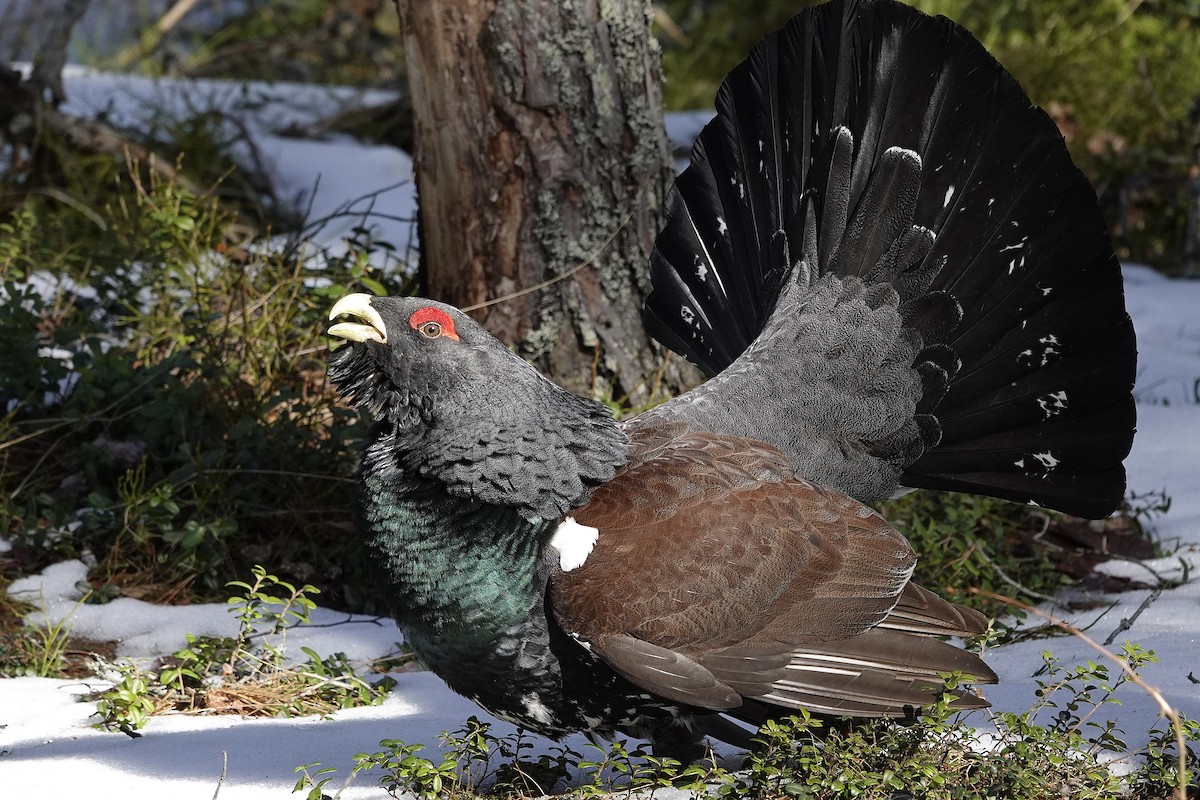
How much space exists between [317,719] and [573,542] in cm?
121

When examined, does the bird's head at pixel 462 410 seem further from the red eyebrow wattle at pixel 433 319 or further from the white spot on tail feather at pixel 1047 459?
the white spot on tail feather at pixel 1047 459

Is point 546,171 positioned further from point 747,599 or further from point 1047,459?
point 747,599

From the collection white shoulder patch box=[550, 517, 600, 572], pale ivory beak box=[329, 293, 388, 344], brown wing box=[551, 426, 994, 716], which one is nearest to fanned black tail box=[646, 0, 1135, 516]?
brown wing box=[551, 426, 994, 716]

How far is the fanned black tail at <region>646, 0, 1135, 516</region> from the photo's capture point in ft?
11.8

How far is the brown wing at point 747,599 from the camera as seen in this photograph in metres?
2.84

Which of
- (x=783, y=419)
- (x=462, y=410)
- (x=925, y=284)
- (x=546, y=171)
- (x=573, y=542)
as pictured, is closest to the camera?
(x=573, y=542)

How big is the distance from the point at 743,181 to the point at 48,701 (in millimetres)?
2570

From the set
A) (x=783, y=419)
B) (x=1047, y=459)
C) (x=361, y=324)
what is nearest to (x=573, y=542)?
(x=361, y=324)

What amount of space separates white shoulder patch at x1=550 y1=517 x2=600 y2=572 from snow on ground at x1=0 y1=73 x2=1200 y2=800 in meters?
0.73

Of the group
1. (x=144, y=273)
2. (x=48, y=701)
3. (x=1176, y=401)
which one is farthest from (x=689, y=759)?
(x=1176, y=401)

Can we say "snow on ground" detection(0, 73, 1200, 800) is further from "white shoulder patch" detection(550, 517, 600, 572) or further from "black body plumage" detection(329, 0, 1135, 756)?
"white shoulder patch" detection(550, 517, 600, 572)

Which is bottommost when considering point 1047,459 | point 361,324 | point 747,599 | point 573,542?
point 747,599

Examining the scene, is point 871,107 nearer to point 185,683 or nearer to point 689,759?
point 689,759

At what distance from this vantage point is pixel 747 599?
296 centimetres
